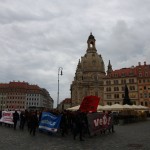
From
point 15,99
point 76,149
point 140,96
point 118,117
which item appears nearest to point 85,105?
point 76,149

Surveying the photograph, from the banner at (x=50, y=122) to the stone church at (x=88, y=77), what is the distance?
118271 mm

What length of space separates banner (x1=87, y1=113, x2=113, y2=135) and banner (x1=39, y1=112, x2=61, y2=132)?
2.99 m

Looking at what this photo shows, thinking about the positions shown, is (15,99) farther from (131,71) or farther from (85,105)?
(85,105)

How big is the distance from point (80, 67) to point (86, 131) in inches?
5251

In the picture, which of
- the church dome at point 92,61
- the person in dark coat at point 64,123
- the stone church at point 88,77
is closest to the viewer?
the person in dark coat at point 64,123

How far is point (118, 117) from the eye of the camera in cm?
3991

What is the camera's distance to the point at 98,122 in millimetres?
21875

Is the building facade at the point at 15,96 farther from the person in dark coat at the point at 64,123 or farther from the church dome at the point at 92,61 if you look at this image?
the person in dark coat at the point at 64,123

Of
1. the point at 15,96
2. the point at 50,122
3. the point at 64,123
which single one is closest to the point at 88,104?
the point at 64,123

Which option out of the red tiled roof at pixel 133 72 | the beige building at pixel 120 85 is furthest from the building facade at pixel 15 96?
the red tiled roof at pixel 133 72

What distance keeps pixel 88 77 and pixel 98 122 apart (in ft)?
409

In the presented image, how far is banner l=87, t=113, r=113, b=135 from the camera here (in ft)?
67.6

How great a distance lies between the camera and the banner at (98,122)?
2060 cm

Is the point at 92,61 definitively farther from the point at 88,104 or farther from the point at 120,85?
the point at 88,104
